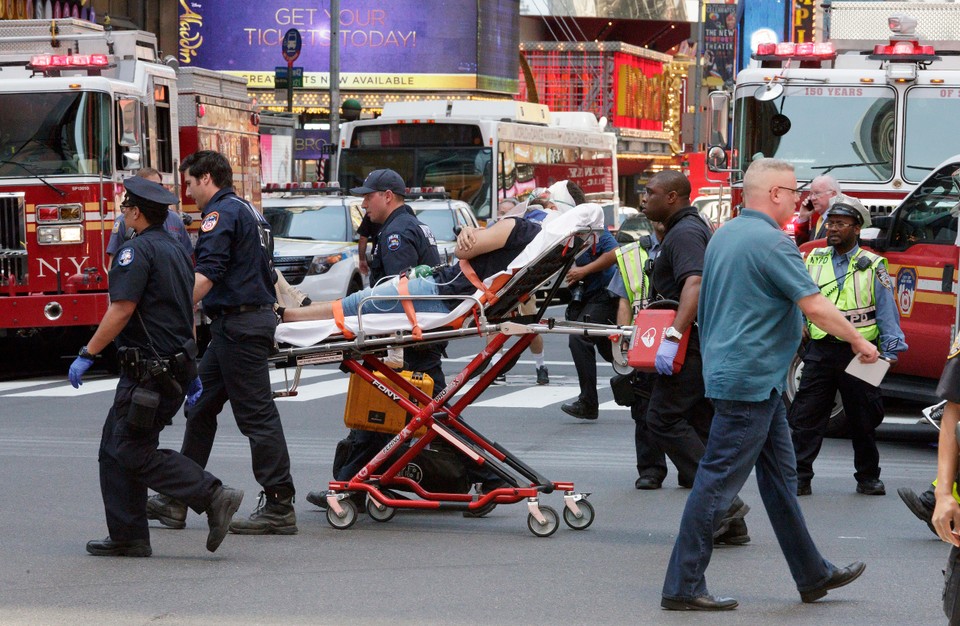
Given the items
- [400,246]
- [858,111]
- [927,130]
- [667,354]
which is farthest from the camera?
[858,111]

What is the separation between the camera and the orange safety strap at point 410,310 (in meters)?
7.96

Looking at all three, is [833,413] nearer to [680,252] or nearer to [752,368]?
[680,252]

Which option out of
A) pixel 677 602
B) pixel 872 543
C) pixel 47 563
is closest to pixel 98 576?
pixel 47 563

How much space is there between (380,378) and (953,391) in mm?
4206

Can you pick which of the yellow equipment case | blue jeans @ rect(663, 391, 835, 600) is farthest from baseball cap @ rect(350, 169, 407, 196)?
blue jeans @ rect(663, 391, 835, 600)

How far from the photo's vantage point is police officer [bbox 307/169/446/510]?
872 centimetres

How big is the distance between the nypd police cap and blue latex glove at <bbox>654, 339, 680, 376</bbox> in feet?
8.33

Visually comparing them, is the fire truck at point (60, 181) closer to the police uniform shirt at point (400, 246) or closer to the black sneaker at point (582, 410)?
the black sneaker at point (582, 410)

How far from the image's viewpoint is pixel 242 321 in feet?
26.4

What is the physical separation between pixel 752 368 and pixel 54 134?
11.0m

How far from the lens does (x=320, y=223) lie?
20.4 meters

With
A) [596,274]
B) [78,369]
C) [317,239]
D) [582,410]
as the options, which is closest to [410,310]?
[78,369]

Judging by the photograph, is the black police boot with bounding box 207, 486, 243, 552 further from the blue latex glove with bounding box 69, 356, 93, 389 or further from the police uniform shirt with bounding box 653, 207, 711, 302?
the police uniform shirt with bounding box 653, 207, 711, 302

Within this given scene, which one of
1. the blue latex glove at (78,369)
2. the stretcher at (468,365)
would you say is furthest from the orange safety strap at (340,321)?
the blue latex glove at (78,369)
